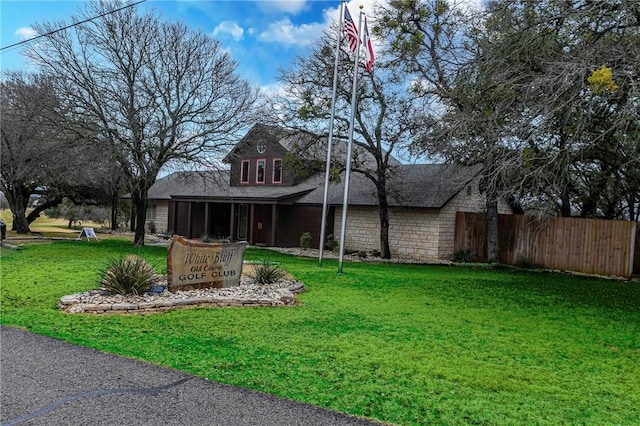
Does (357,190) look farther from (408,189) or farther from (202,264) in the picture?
(202,264)

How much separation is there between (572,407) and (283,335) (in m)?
3.40

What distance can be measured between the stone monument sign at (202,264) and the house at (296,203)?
375 inches

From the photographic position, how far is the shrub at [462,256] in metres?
19.6

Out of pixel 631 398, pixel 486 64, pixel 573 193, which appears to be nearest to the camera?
pixel 631 398

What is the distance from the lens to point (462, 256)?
19672mm

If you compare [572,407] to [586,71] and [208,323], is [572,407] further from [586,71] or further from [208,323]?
[586,71]

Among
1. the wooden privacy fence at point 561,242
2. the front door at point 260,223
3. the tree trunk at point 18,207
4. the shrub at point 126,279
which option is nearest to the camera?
the shrub at point 126,279

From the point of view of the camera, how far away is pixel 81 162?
1866 cm

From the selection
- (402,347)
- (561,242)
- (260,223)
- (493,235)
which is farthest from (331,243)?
(402,347)

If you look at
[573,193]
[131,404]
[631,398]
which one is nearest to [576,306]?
[631,398]

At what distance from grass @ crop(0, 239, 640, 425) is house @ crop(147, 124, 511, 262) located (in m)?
8.57

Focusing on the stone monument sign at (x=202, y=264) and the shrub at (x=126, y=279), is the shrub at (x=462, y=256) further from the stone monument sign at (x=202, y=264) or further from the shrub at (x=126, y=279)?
the shrub at (x=126, y=279)

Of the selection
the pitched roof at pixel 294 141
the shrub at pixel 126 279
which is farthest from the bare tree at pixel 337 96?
the shrub at pixel 126 279

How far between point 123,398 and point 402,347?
3.27 meters
